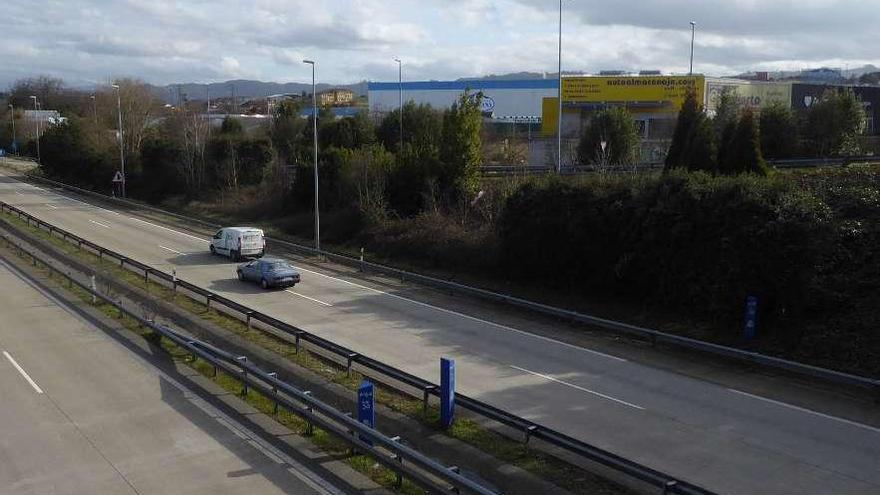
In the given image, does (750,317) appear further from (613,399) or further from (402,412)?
(402,412)

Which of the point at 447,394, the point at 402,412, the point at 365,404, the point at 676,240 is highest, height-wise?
the point at 676,240

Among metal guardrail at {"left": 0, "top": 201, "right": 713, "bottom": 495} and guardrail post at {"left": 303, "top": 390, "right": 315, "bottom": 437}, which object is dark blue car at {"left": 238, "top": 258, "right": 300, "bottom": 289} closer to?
metal guardrail at {"left": 0, "top": 201, "right": 713, "bottom": 495}

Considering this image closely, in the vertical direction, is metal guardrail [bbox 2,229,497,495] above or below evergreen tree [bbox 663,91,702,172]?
below

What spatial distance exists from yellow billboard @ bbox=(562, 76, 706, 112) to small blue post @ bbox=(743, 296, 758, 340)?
2108 inches

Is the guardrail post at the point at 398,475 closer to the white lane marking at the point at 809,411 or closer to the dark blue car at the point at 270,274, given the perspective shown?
the white lane marking at the point at 809,411

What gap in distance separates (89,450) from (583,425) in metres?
8.51

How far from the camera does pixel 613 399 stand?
16203 mm

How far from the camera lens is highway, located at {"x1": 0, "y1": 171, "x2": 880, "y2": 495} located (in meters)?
12.7

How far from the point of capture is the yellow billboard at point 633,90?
70812 mm

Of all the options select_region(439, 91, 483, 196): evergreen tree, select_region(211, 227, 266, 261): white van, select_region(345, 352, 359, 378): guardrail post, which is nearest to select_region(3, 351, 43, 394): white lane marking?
select_region(345, 352, 359, 378): guardrail post

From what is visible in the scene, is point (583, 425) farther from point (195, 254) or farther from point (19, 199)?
point (19, 199)

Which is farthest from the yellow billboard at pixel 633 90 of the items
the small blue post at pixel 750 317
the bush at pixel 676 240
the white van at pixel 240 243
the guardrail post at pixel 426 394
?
the guardrail post at pixel 426 394

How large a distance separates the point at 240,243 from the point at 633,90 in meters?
48.7

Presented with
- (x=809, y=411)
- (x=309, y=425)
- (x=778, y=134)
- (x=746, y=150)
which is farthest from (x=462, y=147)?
(x=309, y=425)
